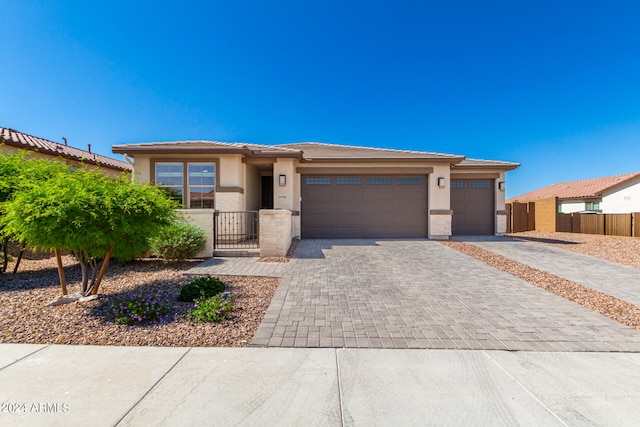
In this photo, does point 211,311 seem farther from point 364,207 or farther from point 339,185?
point 364,207

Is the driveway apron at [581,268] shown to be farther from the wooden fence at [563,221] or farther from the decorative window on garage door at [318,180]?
the wooden fence at [563,221]

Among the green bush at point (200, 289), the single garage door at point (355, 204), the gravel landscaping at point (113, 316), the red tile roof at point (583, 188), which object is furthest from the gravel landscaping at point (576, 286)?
the red tile roof at point (583, 188)

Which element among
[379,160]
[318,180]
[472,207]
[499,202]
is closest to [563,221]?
[499,202]

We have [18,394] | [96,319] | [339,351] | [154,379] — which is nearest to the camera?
[18,394]

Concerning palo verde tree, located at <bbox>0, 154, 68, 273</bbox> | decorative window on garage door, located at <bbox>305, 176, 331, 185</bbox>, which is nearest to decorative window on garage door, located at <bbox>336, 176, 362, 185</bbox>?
decorative window on garage door, located at <bbox>305, 176, 331, 185</bbox>

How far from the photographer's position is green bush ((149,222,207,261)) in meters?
7.03

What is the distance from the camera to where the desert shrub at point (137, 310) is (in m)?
3.62

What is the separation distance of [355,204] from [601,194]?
2431 centimetres

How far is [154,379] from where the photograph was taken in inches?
98.8

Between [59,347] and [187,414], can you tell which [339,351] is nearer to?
[187,414]

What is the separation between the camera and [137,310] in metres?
3.70

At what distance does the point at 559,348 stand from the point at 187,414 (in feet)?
13.4

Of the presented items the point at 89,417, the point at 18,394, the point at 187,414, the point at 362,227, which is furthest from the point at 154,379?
the point at 362,227

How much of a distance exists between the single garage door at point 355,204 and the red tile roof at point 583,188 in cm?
2052
